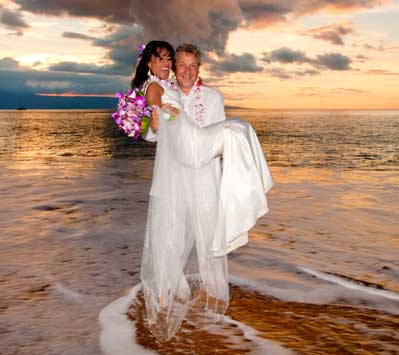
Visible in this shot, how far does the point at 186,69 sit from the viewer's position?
15.7 feet

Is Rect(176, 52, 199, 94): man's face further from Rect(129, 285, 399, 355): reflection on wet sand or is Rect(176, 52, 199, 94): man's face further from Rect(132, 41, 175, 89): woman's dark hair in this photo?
Rect(129, 285, 399, 355): reflection on wet sand

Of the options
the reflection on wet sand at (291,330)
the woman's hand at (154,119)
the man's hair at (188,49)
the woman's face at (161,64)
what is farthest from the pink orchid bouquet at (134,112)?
the reflection on wet sand at (291,330)

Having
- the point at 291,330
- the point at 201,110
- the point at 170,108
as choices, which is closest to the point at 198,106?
the point at 201,110

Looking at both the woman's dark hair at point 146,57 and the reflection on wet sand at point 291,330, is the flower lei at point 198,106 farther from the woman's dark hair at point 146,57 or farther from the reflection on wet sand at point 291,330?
the reflection on wet sand at point 291,330

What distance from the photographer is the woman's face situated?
4.72m

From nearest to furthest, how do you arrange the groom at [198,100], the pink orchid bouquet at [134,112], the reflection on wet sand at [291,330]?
the pink orchid bouquet at [134,112], the reflection on wet sand at [291,330], the groom at [198,100]

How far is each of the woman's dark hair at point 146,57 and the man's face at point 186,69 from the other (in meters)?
0.10

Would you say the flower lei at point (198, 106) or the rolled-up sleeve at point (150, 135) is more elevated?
the flower lei at point (198, 106)

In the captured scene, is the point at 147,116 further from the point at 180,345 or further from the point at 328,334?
the point at 328,334

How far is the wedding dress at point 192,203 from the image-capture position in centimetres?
475

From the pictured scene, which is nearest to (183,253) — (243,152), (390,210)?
(243,152)

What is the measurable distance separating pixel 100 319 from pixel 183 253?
4.44 ft

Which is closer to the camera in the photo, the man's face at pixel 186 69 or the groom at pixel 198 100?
the man's face at pixel 186 69

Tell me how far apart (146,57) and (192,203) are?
4.98 feet
